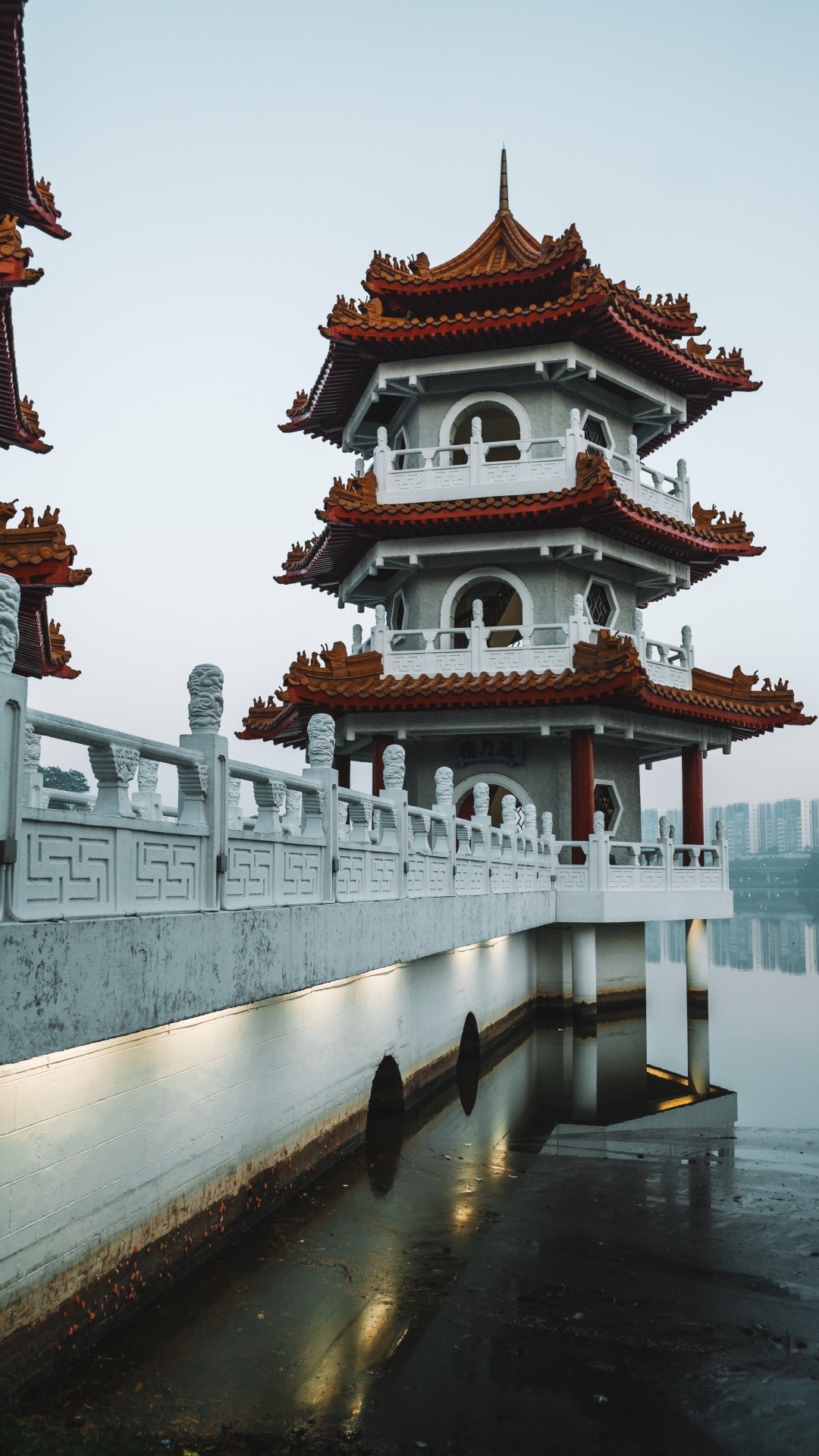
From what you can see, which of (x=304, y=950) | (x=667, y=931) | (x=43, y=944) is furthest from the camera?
(x=667, y=931)

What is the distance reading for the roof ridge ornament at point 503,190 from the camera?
26.2 m

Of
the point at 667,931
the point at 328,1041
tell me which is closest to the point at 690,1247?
the point at 328,1041

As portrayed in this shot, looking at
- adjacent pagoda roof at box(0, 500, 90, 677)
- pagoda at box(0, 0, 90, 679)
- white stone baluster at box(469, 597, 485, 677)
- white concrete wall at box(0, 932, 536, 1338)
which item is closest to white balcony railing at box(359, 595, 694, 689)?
white stone baluster at box(469, 597, 485, 677)

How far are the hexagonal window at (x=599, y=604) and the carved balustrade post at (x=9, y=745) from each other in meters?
18.9

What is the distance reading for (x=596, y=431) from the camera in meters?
24.3

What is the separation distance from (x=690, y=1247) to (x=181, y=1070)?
4.55m

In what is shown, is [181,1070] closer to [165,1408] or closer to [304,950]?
[304,950]

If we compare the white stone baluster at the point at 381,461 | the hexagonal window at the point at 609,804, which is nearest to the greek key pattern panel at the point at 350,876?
the white stone baluster at the point at 381,461

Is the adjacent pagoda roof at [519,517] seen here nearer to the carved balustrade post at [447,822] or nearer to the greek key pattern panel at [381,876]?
the carved balustrade post at [447,822]

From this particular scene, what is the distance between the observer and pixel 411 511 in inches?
862

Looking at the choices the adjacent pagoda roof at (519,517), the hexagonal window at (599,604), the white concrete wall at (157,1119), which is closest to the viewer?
the white concrete wall at (157,1119)

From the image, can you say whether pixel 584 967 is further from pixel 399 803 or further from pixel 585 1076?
pixel 399 803

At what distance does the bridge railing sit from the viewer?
5.68 metres

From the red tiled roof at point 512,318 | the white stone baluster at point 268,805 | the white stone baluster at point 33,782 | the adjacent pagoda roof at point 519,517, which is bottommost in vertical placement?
the white stone baluster at point 268,805
